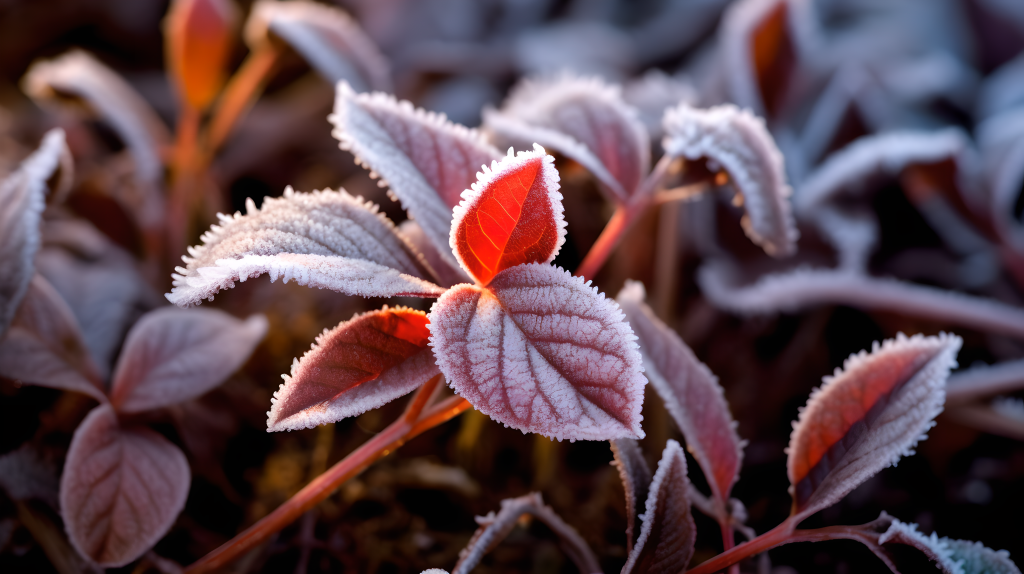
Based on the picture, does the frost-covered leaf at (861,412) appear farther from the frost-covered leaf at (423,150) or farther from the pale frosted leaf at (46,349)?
the pale frosted leaf at (46,349)

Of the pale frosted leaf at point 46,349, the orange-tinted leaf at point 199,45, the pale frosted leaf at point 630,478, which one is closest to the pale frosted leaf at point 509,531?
the pale frosted leaf at point 630,478

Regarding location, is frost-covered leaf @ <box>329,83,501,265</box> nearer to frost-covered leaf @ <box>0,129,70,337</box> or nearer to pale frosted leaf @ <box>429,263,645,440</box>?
pale frosted leaf @ <box>429,263,645,440</box>

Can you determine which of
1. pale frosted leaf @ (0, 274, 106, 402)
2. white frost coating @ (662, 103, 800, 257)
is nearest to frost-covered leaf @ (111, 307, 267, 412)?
pale frosted leaf @ (0, 274, 106, 402)

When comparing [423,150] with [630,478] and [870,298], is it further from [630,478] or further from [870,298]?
[870,298]

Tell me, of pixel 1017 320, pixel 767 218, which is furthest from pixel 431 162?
pixel 1017 320

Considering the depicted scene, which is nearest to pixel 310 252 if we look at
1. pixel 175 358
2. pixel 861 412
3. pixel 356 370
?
pixel 356 370

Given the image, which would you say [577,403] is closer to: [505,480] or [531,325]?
[531,325]
